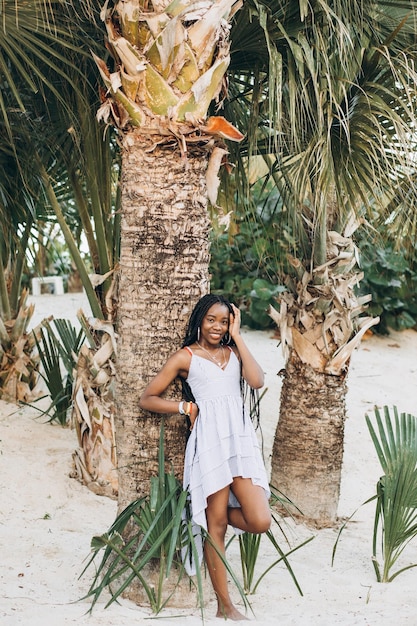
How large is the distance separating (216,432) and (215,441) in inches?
1.7

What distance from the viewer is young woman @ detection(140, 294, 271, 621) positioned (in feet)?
14.0

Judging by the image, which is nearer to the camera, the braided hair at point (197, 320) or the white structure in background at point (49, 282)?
the braided hair at point (197, 320)

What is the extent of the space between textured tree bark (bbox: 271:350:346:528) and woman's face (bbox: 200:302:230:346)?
2.04 meters

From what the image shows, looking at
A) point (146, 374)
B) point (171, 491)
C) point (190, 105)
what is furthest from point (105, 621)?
point (190, 105)

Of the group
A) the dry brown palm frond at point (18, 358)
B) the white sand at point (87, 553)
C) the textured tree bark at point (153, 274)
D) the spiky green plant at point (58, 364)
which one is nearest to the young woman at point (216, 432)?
the textured tree bark at point (153, 274)

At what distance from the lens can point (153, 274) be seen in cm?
436

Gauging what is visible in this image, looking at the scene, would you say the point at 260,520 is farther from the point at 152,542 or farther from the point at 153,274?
the point at 153,274

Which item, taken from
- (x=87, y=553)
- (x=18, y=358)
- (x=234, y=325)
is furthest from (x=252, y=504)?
(x=18, y=358)

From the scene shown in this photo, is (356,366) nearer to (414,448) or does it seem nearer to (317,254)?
(317,254)

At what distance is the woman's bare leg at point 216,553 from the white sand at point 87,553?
103mm

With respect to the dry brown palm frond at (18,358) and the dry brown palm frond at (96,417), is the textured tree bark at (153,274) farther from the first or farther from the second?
the dry brown palm frond at (18,358)

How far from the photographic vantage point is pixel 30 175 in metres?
6.81

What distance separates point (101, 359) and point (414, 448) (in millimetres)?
2292

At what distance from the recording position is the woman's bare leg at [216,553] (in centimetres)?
428
